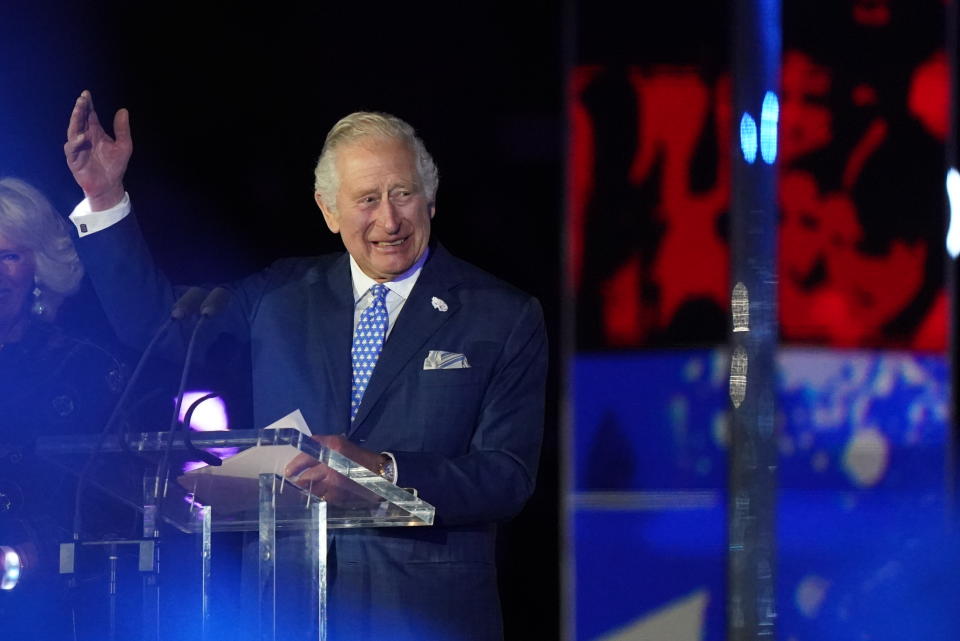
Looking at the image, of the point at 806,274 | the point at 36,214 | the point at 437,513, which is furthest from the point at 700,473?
the point at 36,214

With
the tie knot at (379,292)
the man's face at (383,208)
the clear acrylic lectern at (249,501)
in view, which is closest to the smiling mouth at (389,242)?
the man's face at (383,208)

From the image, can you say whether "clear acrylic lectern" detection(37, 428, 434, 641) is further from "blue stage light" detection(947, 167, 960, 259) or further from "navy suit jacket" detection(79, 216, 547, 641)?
"blue stage light" detection(947, 167, 960, 259)

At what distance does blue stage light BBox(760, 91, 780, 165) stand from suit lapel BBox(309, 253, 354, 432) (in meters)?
1.22

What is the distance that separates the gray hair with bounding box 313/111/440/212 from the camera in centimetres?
313

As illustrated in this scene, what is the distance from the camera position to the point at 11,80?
11.7 ft

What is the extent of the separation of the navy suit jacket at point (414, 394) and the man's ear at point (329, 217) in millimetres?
71

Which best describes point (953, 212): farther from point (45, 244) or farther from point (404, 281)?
point (45, 244)

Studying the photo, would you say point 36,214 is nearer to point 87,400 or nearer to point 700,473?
point 87,400

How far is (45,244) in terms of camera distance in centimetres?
329

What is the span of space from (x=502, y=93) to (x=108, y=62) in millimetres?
1057

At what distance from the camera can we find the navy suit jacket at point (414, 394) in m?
2.79

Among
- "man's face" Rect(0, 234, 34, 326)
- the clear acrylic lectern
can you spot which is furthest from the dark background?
the clear acrylic lectern

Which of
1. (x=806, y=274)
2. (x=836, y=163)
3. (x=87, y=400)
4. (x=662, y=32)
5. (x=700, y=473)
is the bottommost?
(x=700, y=473)

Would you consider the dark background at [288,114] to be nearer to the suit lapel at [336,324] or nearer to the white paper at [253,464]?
the suit lapel at [336,324]
